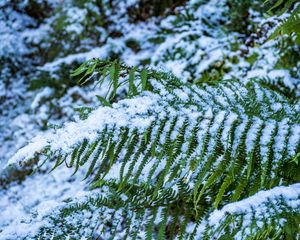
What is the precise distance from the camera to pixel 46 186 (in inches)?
111

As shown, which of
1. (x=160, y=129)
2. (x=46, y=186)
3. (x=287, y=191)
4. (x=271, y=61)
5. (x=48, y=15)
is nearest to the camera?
(x=287, y=191)

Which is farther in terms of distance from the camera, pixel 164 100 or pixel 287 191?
pixel 164 100

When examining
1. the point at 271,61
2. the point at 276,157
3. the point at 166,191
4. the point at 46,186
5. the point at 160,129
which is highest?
the point at 160,129

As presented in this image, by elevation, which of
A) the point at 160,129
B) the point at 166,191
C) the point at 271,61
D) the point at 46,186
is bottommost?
the point at 46,186

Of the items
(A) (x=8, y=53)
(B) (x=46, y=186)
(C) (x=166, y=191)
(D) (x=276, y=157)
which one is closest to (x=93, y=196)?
(C) (x=166, y=191)

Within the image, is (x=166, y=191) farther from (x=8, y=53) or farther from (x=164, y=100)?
(x=8, y=53)

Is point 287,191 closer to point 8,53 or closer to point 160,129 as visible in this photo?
point 160,129

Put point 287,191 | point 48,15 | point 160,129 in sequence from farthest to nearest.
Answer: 1. point 48,15
2. point 160,129
3. point 287,191

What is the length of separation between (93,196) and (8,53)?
2.61 metres

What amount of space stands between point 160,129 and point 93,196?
38 cm

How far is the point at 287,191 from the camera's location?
1.05 meters


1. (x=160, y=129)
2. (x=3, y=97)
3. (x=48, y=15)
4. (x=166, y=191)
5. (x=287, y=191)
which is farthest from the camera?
(x=48, y=15)

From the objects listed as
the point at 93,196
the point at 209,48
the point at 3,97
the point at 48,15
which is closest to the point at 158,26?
the point at 209,48

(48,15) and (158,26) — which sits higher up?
(48,15)
